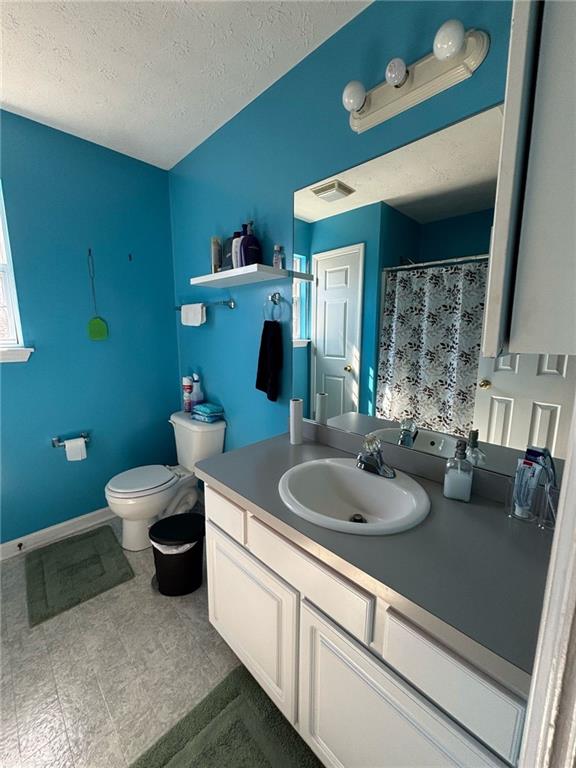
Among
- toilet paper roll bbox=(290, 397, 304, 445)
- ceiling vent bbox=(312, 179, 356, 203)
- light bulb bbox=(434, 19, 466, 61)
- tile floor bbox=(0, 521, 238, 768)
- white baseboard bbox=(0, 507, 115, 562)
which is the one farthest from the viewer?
white baseboard bbox=(0, 507, 115, 562)

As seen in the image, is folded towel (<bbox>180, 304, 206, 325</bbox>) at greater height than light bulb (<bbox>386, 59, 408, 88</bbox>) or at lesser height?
lesser

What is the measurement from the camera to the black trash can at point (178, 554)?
1571 millimetres

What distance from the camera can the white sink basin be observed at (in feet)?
3.12

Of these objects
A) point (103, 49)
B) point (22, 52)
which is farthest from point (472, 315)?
point (22, 52)

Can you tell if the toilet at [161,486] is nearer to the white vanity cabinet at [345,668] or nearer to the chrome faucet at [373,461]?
the white vanity cabinet at [345,668]

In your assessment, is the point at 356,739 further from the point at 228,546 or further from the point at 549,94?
the point at 549,94

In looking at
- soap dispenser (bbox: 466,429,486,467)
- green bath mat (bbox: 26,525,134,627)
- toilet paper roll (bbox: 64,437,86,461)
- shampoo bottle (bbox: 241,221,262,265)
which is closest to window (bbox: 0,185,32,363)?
toilet paper roll (bbox: 64,437,86,461)

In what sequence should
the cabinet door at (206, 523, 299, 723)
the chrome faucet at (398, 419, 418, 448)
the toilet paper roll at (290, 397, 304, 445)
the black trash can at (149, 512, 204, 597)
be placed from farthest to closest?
the black trash can at (149, 512, 204, 597), the toilet paper roll at (290, 397, 304, 445), the chrome faucet at (398, 419, 418, 448), the cabinet door at (206, 523, 299, 723)

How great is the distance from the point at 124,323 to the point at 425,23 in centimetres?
210

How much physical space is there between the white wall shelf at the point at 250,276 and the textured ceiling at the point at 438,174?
376 mm

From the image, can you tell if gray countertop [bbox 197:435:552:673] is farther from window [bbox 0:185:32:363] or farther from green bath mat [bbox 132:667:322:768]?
window [bbox 0:185:32:363]

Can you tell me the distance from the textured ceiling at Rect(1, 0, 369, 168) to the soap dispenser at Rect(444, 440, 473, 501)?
1.58 metres

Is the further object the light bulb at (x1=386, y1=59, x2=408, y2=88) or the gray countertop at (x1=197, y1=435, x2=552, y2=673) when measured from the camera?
the light bulb at (x1=386, y1=59, x2=408, y2=88)

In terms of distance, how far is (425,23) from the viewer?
1.00m
